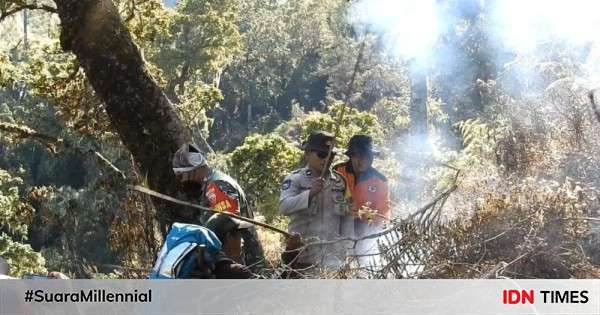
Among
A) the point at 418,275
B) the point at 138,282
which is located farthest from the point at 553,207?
the point at 138,282

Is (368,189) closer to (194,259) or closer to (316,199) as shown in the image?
(316,199)

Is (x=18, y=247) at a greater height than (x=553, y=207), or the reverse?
(x=553, y=207)

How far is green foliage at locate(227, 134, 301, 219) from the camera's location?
663 inches

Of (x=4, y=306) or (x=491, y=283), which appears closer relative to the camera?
(x=491, y=283)

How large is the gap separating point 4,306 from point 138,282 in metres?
0.77

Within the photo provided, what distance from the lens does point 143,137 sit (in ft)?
22.6

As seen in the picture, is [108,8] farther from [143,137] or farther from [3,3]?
[3,3]

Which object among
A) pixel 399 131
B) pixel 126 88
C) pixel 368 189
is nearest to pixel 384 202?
pixel 368 189

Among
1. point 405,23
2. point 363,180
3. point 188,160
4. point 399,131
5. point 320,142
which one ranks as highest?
point 405,23

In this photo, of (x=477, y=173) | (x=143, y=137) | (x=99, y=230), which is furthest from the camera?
(x=99, y=230)

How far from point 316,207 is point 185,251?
1.71m

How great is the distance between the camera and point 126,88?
6.96 m

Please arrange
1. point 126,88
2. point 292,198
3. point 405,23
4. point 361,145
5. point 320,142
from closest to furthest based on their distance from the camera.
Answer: point 292,198 < point 320,142 < point 361,145 < point 126,88 < point 405,23

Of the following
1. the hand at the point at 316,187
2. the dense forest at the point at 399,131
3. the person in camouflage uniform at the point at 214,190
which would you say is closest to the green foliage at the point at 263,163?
the dense forest at the point at 399,131
